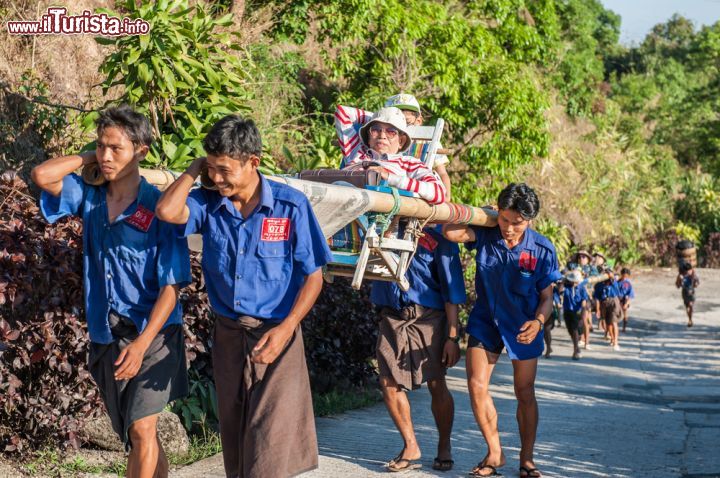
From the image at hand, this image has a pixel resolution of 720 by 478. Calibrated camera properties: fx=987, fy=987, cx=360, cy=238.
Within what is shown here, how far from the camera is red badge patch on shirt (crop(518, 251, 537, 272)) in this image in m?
6.59

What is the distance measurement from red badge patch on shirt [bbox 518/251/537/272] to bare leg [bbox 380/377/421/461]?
3.85 ft

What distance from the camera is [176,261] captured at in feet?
14.6

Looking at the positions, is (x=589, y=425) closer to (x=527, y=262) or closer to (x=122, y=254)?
(x=527, y=262)

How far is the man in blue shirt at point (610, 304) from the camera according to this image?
17.7 m

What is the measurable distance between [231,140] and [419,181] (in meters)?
2.05

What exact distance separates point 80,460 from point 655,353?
42.7ft

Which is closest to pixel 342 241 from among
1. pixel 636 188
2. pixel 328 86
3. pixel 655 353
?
pixel 328 86

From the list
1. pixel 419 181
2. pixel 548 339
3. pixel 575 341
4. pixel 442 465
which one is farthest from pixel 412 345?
pixel 575 341

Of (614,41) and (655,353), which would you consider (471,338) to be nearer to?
(655,353)

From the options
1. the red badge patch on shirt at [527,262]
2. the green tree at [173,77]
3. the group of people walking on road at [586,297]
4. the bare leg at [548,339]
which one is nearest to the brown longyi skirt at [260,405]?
the red badge patch on shirt at [527,262]

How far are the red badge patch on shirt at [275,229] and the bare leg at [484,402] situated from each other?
2540mm

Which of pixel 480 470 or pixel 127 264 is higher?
pixel 127 264

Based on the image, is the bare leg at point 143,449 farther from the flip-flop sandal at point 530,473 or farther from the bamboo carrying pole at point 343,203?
the flip-flop sandal at point 530,473

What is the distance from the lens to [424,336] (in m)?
6.79
